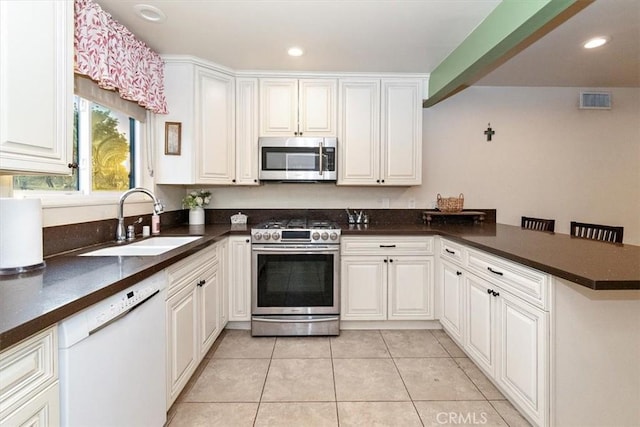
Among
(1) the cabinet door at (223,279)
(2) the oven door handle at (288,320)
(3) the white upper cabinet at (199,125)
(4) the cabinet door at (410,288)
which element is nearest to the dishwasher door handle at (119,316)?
(1) the cabinet door at (223,279)

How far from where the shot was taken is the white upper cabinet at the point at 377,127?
3.13 m

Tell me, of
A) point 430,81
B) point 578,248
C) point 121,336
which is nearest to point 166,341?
point 121,336

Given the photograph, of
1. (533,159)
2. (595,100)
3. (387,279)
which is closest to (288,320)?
(387,279)

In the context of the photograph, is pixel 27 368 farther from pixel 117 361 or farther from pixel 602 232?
pixel 602 232

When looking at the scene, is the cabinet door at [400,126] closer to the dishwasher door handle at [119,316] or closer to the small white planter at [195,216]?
the small white planter at [195,216]

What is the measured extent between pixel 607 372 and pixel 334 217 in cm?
243

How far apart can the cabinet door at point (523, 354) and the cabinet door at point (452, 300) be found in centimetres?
53

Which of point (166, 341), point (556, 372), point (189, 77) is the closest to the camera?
point (556, 372)

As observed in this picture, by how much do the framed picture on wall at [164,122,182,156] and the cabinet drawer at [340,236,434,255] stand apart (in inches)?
65.6

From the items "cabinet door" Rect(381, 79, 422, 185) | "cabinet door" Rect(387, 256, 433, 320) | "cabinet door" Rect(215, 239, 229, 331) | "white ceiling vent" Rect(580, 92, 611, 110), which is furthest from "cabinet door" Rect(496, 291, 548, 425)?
"white ceiling vent" Rect(580, 92, 611, 110)

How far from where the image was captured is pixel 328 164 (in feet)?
9.96

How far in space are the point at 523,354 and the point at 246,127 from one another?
2742mm

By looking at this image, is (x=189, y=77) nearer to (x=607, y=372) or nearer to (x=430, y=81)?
(x=430, y=81)

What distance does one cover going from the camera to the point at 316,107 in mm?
3111
